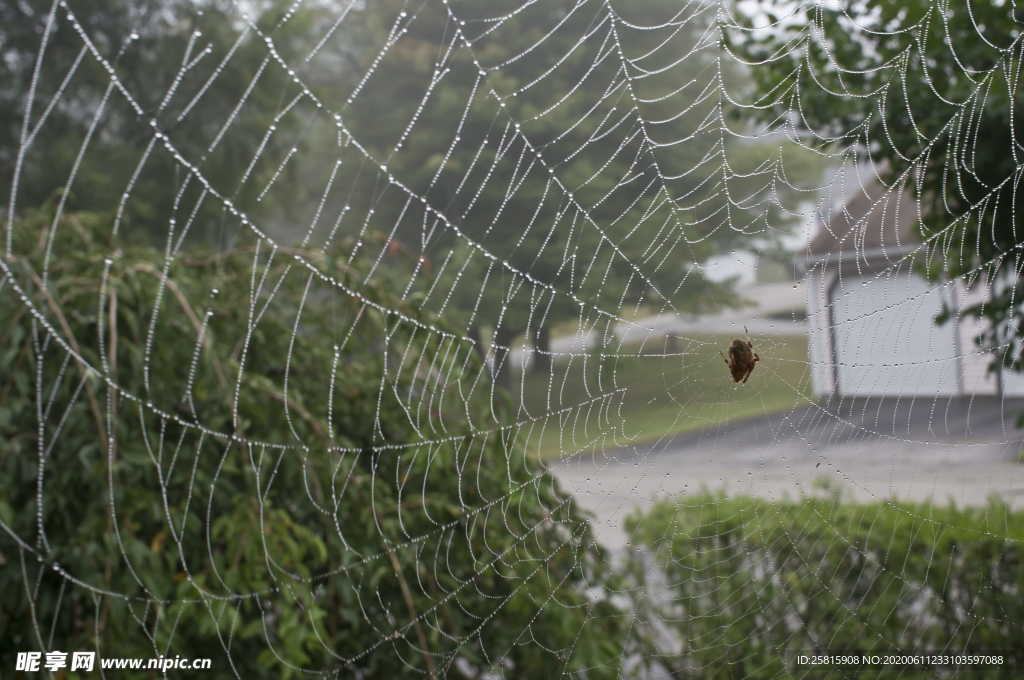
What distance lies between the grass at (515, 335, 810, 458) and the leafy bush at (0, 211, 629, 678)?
14 centimetres

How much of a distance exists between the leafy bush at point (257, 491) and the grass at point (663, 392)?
140 millimetres

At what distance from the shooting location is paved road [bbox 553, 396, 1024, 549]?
4.84 ft

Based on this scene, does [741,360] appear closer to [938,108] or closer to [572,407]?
[572,407]

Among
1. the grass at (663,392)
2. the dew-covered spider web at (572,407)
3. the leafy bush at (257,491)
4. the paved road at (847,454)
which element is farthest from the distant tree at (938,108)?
the leafy bush at (257,491)

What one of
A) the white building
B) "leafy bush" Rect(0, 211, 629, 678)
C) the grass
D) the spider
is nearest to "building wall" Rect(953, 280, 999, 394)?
the white building

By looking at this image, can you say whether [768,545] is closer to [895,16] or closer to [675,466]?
[675,466]

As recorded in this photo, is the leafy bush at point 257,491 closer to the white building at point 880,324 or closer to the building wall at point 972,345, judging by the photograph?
the white building at point 880,324

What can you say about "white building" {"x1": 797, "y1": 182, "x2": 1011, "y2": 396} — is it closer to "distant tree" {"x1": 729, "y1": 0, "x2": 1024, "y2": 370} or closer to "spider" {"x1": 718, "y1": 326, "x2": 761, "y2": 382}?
"distant tree" {"x1": 729, "y1": 0, "x2": 1024, "y2": 370}

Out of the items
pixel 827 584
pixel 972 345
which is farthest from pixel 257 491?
pixel 827 584

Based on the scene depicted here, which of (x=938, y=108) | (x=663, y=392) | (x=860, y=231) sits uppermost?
(x=938, y=108)

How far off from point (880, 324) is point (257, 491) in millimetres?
931

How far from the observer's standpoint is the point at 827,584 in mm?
2174

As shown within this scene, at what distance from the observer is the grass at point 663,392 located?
1407mm

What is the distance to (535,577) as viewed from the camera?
163cm
